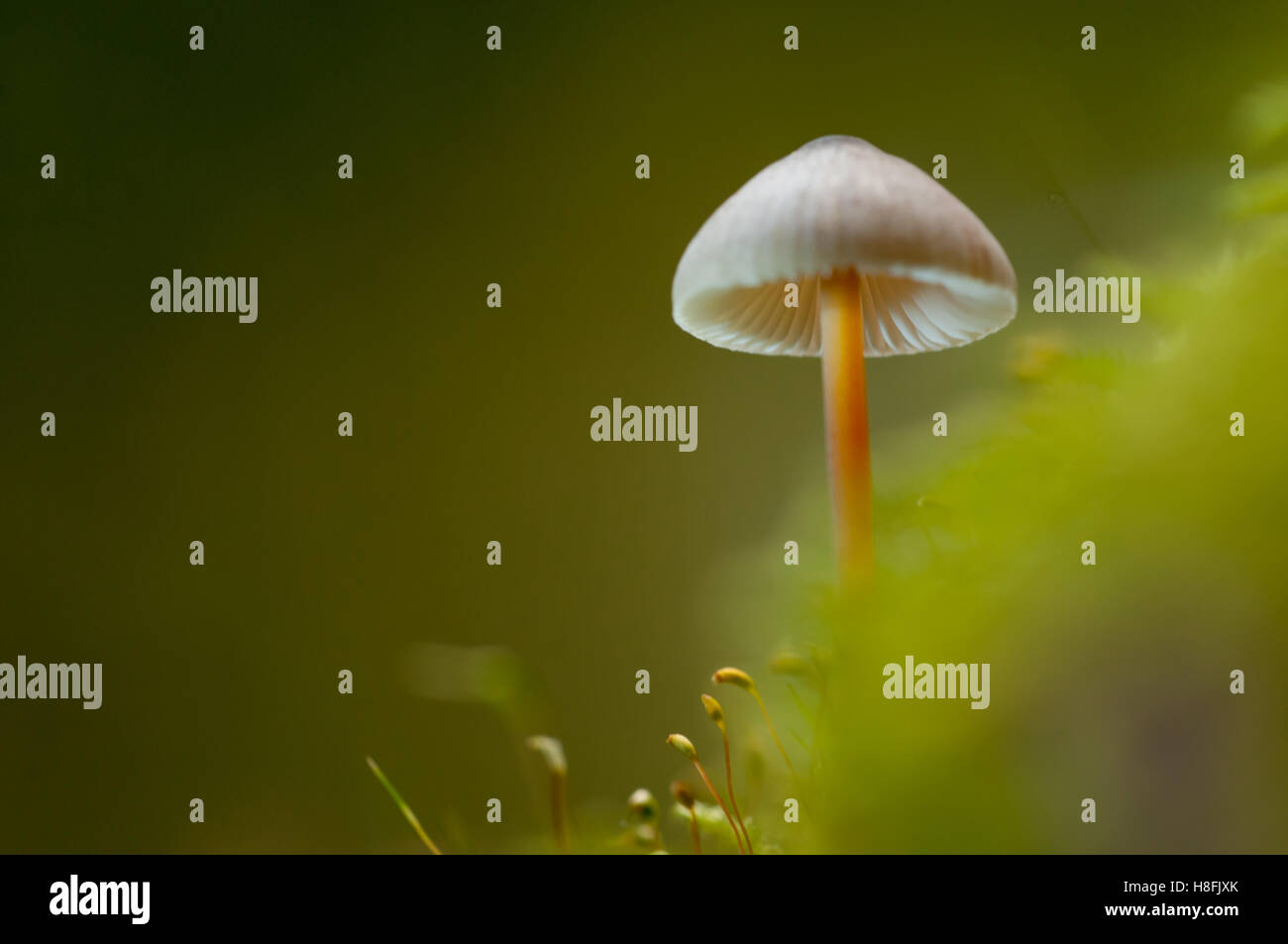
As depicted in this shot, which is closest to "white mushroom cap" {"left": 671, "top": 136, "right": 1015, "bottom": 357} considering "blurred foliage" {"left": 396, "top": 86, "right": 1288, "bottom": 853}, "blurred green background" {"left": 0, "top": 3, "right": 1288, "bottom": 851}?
"blurred foliage" {"left": 396, "top": 86, "right": 1288, "bottom": 853}

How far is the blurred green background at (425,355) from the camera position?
1.23 m

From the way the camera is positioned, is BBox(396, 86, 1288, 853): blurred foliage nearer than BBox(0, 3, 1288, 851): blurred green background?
Yes

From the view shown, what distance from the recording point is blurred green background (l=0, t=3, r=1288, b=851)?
4.05ft

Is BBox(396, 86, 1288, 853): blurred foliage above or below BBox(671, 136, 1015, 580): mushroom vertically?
below

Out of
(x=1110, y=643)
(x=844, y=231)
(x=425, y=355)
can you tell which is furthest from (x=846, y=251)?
(x=425, y=355)

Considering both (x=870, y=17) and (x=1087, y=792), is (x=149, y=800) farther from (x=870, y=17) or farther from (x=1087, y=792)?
(x=870, y=17)

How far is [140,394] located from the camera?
1.37 m

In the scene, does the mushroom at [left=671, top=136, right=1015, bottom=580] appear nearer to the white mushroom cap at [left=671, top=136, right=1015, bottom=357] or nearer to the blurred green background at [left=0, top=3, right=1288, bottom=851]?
the white mushroom cap at [left=671, top=136, right=1015, bottom=357]

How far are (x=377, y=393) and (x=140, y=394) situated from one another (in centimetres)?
40

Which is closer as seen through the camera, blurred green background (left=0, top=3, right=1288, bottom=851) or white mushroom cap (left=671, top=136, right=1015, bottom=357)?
white mushroom cap (left=671, top=136, right=1015, bottom=357)

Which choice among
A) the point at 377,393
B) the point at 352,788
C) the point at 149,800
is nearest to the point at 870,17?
the point at 377,393

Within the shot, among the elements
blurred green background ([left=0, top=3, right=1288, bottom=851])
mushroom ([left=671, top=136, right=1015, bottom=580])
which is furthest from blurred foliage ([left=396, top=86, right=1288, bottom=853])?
blurred green background ([left=0, top=3, right=1288, bottom=851])

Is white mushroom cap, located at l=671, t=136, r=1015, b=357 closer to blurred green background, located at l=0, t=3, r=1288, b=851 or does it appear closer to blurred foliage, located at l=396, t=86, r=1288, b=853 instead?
blurred foliage, located at l=396, t=86, r=1288, b=853

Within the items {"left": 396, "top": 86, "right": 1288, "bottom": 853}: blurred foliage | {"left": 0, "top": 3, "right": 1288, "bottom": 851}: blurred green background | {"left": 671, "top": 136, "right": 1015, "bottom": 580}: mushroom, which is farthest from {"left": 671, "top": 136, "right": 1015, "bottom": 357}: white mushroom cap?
{"left": 0, "top": 3, "right": 1288, "bottom": 851}: blurred green background
